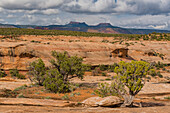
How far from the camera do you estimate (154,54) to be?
50.7 meters

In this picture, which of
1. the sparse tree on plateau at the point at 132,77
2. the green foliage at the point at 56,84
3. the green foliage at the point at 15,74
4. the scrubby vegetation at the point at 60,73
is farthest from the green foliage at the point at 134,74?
the green foliage at the point at 15,74

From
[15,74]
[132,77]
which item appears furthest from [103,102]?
[15,74]

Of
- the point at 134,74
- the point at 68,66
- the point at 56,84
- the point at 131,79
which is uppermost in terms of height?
the point at 134,74

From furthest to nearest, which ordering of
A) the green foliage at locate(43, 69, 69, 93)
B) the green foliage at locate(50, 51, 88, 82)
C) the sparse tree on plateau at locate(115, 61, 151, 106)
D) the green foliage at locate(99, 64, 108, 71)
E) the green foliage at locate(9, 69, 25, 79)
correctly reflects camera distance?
1. the green foliage at locate(99, 64, 108, 71)
2. the green foliage at locate(9, 69, 25, 79)
3. the green foliage at locate(50, 51, 88, 82)
4. the green foliage at locate(43, 69, 69, 93)
5. the sparse tree on plateau at locate(115, 61, 151, 106)

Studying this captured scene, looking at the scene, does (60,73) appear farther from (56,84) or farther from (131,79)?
(131,79)

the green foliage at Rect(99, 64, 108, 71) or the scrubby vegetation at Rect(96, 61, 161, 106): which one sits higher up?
the scrubby vegetation at Rect(96, 61, 161, 106)

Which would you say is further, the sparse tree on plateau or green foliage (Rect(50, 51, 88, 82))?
green foliage (Rect(50, 51, 88, 82))

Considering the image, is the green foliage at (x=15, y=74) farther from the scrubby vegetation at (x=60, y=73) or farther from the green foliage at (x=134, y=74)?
the green foliage at (x=134, y=74)

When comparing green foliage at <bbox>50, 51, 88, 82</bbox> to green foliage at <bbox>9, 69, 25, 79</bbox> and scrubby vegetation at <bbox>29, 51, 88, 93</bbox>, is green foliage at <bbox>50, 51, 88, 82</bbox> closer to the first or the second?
scrubby vegetation at <bbox>29, 51, 88, 93</bbox>

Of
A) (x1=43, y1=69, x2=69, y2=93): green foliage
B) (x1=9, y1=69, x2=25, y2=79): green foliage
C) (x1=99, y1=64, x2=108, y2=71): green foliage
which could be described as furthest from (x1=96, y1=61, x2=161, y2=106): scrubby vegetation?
(x1=99, y1=64, x2=108, y2=71): green foliage

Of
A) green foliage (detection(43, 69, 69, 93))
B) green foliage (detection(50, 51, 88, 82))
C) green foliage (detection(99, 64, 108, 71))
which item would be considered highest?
green foliage (detection(50, 51, 88, 82))

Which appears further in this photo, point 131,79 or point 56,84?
point 56,84

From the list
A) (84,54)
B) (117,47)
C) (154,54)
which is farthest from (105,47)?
(154,54)

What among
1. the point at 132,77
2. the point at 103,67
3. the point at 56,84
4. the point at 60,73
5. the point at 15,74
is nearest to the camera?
the point at 132,77
